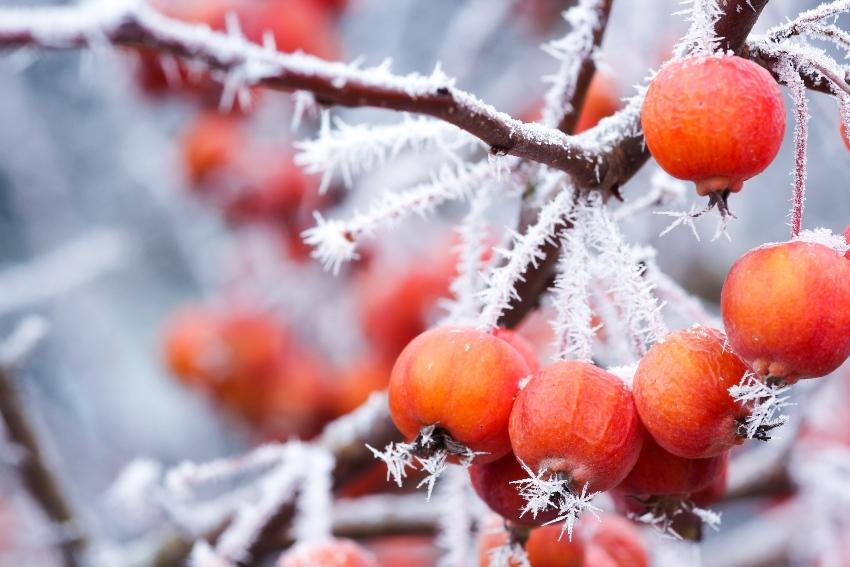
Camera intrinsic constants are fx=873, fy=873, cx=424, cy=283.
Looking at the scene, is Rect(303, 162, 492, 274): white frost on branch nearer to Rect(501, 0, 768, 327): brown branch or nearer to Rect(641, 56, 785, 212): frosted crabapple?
Rect(501, 0, 768, 327): brown branch

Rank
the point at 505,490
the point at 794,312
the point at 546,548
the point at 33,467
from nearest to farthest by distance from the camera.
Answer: the point at 794,312 → the point at 505,490 → the point at 546,548 → the point at 33,467

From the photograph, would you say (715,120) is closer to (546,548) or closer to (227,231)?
(546,548)

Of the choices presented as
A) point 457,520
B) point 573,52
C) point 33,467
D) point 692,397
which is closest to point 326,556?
point 457,520

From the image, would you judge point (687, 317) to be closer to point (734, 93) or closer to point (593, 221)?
point (593, 221)

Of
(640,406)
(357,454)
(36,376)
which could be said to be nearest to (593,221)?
(640,406)

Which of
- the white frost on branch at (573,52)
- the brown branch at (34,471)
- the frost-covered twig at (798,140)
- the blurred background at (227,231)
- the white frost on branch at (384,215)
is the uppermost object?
the blurred background at (227,231)

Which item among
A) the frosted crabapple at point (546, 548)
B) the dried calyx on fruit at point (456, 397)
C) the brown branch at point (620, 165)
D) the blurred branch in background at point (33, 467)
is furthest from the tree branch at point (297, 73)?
the blurred branch in background at point (33, 467)

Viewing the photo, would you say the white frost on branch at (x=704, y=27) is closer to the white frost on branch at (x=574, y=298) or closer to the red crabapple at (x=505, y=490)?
the white frost on branch at (x=574, y=298)
